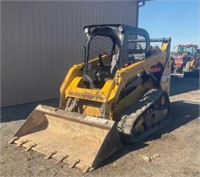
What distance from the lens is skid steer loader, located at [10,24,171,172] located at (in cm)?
476

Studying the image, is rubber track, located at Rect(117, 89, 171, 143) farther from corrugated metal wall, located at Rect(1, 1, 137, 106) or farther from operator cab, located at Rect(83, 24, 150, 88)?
corrugated metal wall, located at Rect(1, 1, 137, 106)

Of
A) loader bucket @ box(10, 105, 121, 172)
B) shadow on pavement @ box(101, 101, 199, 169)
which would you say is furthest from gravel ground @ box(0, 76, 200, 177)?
loader bucket @ box(10, 105, 121, 172)

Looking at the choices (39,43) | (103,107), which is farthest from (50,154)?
(39,43)

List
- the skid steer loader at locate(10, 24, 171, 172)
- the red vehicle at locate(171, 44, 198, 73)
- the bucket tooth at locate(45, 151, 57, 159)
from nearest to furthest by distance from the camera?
the bucket tooth at locate(45, 151, 57, 159), the skid steer loader at locate(10, 24, 171, 172), the red vehicle at locate(171, 44, 198, 73)

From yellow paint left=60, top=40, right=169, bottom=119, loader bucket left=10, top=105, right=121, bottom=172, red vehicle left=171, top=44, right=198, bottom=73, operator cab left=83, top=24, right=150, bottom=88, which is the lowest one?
red vehicle left=171, top=44, right=198, bottom=73

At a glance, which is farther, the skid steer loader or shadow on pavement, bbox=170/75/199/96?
shadow on pavement, bbox=170/75/199/96

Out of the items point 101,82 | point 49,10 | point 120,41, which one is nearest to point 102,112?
point 101,82

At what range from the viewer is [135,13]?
40.4ft

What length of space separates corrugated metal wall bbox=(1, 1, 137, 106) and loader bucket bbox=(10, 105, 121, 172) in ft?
9.53

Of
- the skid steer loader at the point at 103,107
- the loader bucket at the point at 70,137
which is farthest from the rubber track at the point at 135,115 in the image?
the loader bucket at the point at 70,137

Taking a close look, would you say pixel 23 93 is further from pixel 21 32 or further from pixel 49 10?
pixel 49 10

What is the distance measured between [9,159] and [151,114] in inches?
116

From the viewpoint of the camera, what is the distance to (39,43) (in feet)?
28.9

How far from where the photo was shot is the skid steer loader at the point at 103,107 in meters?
4.76
